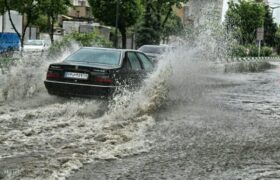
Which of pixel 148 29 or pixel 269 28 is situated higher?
pixel 269 28

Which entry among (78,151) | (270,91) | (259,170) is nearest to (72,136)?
(78,151)

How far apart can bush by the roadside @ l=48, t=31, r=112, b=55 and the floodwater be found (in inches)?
271

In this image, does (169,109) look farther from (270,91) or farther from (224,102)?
(270,91)

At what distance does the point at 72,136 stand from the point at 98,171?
1.98 meters

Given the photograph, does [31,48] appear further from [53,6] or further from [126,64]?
[126,64]

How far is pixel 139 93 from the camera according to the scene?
1244 cm

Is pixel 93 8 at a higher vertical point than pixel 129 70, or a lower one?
higher

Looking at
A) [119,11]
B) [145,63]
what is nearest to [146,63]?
[145,63]

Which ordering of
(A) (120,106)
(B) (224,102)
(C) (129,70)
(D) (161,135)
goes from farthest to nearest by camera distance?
(B) (224,102), (C) (129,70), (A) (120,106), (D) (161,135)

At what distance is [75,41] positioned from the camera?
23703 mm

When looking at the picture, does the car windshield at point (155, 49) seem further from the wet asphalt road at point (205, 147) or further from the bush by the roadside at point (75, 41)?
the wet asphalt road at point (205, 147)

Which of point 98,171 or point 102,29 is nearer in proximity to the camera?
point 98,171

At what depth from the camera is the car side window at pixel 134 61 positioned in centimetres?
1283

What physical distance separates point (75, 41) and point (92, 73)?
489 inches
